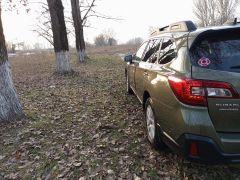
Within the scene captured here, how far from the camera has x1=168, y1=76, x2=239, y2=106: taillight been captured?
10.6 ft

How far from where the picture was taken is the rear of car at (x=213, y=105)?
3221mm

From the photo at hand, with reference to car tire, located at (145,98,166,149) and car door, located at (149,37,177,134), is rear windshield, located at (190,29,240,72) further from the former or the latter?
car tire, located at (145,98,166,149)

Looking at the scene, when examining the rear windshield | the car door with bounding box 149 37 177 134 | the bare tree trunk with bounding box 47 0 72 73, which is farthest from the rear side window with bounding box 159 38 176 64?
the bare tree trunk with bounding box 47 0 72 73

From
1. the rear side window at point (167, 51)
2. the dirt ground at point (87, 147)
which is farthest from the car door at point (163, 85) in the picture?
the dirt ground at point (87, 147)

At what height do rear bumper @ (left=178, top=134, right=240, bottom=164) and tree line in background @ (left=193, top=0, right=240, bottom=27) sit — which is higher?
tree line in background @ (left=193, top=0, right=240, bottom=27)

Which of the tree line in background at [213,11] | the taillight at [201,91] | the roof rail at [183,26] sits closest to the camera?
the taillight at [201,91]

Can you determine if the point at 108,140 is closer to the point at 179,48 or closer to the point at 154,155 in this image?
the point at 154,155

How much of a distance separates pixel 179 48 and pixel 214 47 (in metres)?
0.50

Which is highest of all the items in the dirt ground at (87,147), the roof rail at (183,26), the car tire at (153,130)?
the roof rail at (183,26)

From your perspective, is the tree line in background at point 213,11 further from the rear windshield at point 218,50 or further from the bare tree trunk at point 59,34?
the rear windshield at point 218,50

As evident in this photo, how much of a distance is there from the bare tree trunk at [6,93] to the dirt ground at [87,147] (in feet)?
0.78

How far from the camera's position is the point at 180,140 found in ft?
11.5

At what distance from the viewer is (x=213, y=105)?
324cm

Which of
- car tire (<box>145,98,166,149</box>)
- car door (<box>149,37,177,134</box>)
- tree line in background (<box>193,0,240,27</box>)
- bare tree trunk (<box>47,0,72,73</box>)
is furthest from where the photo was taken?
tree line in background (<box>193,0,240,27</box>)
